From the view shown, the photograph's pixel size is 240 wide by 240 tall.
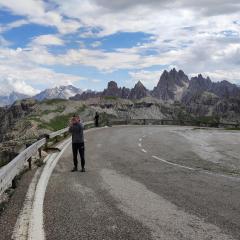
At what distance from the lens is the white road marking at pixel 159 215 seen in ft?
23.2

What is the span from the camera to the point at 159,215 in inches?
330

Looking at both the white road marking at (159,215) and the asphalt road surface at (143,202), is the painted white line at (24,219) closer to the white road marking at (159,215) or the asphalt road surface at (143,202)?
the asphalt road surface at (143,202)

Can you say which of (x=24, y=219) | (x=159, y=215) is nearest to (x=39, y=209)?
(x=24, y=219)

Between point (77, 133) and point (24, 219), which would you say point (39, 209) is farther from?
point (77, 133)

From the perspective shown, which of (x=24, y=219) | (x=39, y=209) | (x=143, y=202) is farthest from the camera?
(x=143, y=202)

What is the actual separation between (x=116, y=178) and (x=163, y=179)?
4.27 ft

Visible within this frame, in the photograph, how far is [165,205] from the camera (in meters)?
9.30

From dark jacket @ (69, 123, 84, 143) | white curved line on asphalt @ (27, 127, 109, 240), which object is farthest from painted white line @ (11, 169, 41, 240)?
dark jacket @ (69, 123, 84, 143)

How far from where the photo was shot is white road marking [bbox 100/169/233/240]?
278 inches

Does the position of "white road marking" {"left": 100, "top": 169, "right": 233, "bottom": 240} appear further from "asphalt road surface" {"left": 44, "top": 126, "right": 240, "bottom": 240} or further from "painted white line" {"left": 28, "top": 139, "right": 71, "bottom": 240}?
"painted white line" {"left": 28, "top": 139, "right": 71, "bottom": 240}

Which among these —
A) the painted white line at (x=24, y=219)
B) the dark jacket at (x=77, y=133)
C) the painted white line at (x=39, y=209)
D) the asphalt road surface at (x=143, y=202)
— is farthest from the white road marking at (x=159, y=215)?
the dark jacket at (x=77, y=133)

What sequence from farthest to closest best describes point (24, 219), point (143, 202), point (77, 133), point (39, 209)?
point (77, 133), point (143, 202), point (39, 209), point (24, 219)

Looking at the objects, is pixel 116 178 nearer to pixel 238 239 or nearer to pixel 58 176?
pixel 58 176

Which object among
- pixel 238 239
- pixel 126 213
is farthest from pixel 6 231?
pixel 238 239
